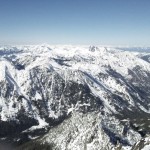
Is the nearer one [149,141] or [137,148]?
[149,141]
